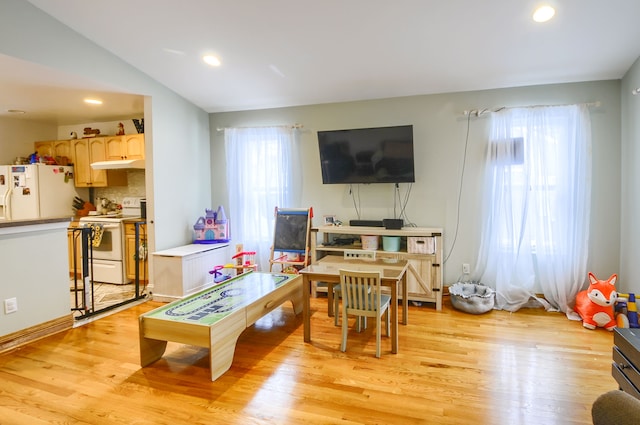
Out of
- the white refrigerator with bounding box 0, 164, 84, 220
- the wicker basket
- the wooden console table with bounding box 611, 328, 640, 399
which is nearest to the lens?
the wooden console table with bounding box 611, 328, 640, 399

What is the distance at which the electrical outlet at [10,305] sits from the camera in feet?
9.64

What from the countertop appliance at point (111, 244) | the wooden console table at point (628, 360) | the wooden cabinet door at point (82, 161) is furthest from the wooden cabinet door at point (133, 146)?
the wooden console table at point (628, 360)

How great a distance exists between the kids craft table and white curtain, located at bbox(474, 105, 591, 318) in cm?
258

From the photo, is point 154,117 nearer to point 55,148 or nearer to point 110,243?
Answer: point 110,243

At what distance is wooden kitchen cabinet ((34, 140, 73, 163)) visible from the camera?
17.7 ft

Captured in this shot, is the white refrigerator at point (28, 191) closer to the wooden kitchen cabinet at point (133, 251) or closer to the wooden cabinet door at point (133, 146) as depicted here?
the wooden cabinet door at point (133, 146)

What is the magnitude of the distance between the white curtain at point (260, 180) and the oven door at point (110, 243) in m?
1.48

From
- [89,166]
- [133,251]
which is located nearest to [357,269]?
[133,251]

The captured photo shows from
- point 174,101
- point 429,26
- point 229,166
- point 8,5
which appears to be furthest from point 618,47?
point 8,5

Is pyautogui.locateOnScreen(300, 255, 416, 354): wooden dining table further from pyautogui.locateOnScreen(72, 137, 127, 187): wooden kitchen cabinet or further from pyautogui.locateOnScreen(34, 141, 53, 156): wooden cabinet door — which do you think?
pyautogui.locateOnScreen(34, 141, 53, 156): wooden cabinet door

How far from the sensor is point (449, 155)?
4.25 meters

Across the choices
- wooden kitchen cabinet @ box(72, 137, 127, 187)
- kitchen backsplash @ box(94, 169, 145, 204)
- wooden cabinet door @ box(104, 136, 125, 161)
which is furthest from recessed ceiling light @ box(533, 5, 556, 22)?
wooden kitchen cabinet @ box(72, 137, 127, 187)

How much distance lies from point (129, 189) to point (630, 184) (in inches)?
254

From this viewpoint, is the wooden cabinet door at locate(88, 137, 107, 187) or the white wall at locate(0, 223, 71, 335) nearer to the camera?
the white wall at locate(0, 223, 71, 335)
